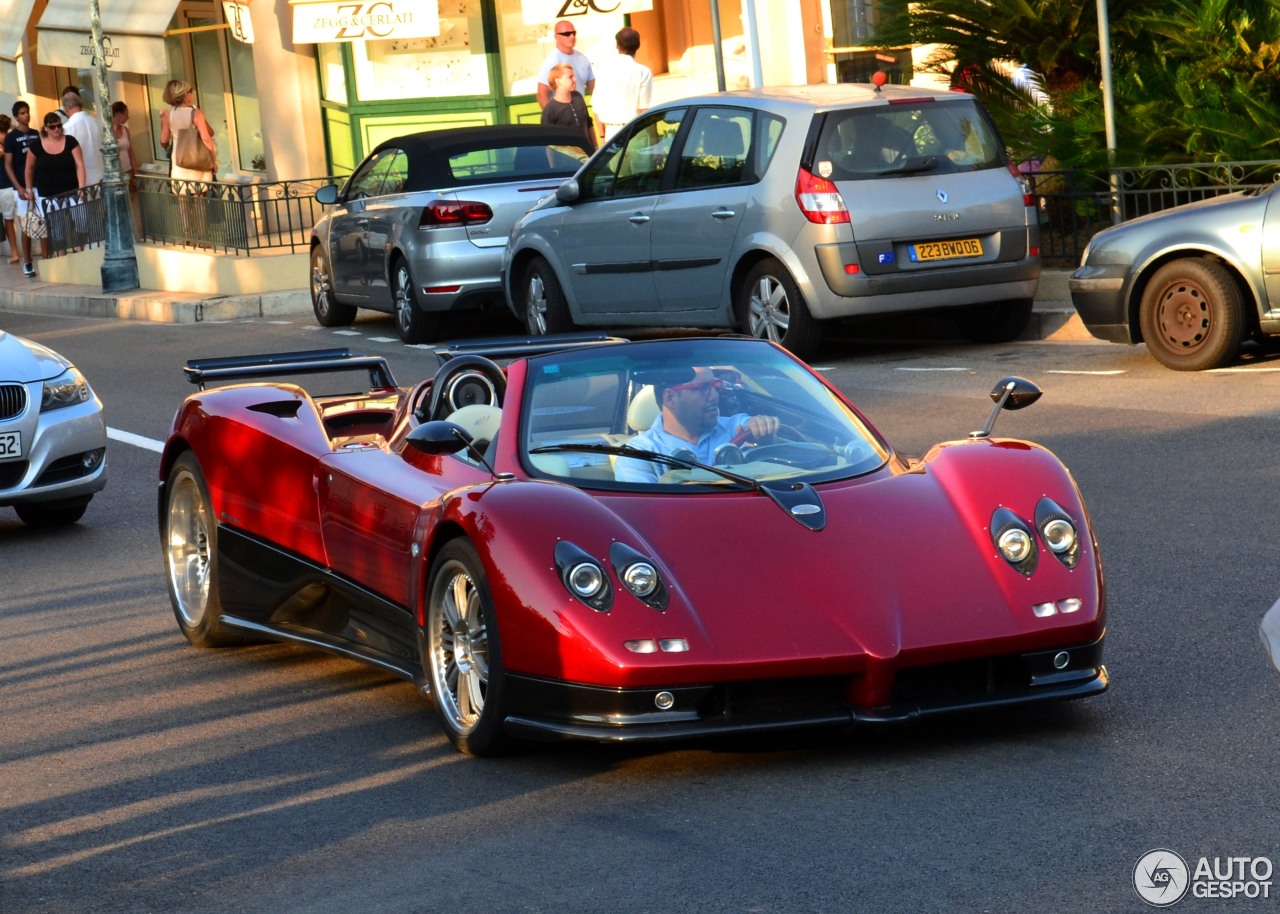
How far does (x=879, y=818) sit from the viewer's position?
525 cm

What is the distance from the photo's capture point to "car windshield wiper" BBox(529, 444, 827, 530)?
6074 mm

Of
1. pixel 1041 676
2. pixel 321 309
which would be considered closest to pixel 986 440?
pixel 1041 676

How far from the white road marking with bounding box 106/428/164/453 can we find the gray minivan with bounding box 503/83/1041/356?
361 cm

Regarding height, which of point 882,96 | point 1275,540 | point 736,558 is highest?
point 882,96

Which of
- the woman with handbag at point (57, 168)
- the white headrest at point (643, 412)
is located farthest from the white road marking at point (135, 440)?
the woman with handbag at point (57, 168)

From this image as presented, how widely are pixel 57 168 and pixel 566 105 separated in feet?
33.7

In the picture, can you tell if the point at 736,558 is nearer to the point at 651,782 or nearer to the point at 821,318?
the point at 651,782

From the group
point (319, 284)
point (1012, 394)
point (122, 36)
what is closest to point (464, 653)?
point (1012, 394)

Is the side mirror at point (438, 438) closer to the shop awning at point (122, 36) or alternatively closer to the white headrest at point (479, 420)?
the white headrest at point (479, 420)

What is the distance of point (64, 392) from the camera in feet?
36.1

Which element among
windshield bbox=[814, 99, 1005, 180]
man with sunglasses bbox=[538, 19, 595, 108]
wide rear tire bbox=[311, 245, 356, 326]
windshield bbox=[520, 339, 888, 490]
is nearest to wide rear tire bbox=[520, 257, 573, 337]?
windshield bbox=[814, 99, 1005, 180]

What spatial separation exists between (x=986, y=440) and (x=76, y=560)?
15.9ft

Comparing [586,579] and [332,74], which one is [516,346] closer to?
[586,579]

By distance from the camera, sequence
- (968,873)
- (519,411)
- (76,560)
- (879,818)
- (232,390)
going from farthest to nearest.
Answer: (76,560) → (232,390) → (519,411) → (879,818) → (968,873)
